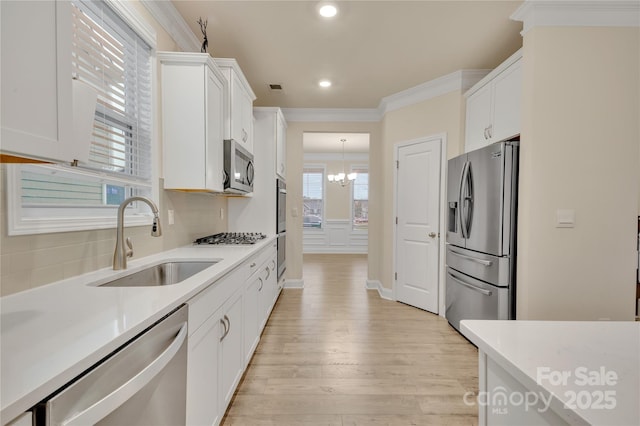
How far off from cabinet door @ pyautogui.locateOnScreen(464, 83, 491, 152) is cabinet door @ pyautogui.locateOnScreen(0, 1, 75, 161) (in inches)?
120

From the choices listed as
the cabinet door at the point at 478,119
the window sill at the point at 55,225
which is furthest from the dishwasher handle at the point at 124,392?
the cabinet door at the point at 478,119

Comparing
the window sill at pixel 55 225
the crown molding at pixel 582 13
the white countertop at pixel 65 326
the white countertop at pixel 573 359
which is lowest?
the white countertop at pixel 573 359

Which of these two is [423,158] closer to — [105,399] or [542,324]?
[542,324]

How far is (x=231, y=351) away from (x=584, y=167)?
2636 mm

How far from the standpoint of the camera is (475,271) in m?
2.59

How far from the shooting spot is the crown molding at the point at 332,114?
435 cm

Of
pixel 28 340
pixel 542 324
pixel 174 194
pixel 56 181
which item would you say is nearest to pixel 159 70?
pixel 174 194

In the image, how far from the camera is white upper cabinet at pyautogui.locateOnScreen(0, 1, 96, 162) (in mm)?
670

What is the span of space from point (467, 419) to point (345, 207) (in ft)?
21.1

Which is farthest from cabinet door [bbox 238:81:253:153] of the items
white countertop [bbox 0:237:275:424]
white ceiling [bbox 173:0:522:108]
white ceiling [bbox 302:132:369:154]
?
white ceiling [bbox 302:132:369:154]

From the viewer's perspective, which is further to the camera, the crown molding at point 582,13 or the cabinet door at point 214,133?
the cabinet door at point 214,133

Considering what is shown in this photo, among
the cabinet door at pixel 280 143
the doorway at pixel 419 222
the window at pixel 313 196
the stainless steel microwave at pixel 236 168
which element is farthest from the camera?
the window at pixel 313 196

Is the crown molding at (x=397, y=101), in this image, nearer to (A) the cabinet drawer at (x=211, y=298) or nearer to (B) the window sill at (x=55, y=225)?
(A) the cabinet drawer at (x=211, y=298)

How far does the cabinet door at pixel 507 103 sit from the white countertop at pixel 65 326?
2.55m
